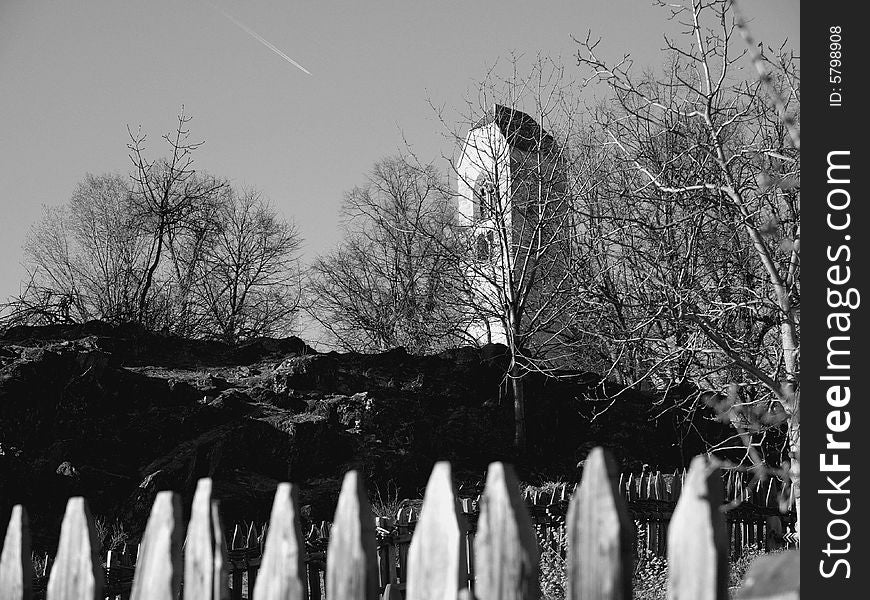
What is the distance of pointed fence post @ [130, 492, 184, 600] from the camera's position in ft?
5.65

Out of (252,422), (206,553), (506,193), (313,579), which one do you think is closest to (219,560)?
(206,553)

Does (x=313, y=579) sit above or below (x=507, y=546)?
below

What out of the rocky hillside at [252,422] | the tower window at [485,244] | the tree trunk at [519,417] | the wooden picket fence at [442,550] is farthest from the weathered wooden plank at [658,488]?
the wooden picket fence at [442,550]

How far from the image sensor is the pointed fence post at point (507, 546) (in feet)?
4.83

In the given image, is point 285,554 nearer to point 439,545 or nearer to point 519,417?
point 439,545

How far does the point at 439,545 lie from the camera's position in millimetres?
1589

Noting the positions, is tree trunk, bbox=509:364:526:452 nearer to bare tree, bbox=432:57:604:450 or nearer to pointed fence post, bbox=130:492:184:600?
bare tree, bbox=432:57:604:450

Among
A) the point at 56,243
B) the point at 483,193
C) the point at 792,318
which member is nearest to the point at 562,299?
the point at 483,193

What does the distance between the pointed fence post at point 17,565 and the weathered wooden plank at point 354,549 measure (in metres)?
0.80

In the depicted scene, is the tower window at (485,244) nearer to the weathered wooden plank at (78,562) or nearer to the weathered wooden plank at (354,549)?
the weathered wooden plank at (78,562)

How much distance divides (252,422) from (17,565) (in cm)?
1008

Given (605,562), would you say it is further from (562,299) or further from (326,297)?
(326,297)

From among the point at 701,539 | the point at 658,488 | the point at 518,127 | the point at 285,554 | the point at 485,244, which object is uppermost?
the point at 518,127

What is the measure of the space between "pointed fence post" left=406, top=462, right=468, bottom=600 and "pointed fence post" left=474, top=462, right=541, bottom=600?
0.08m
